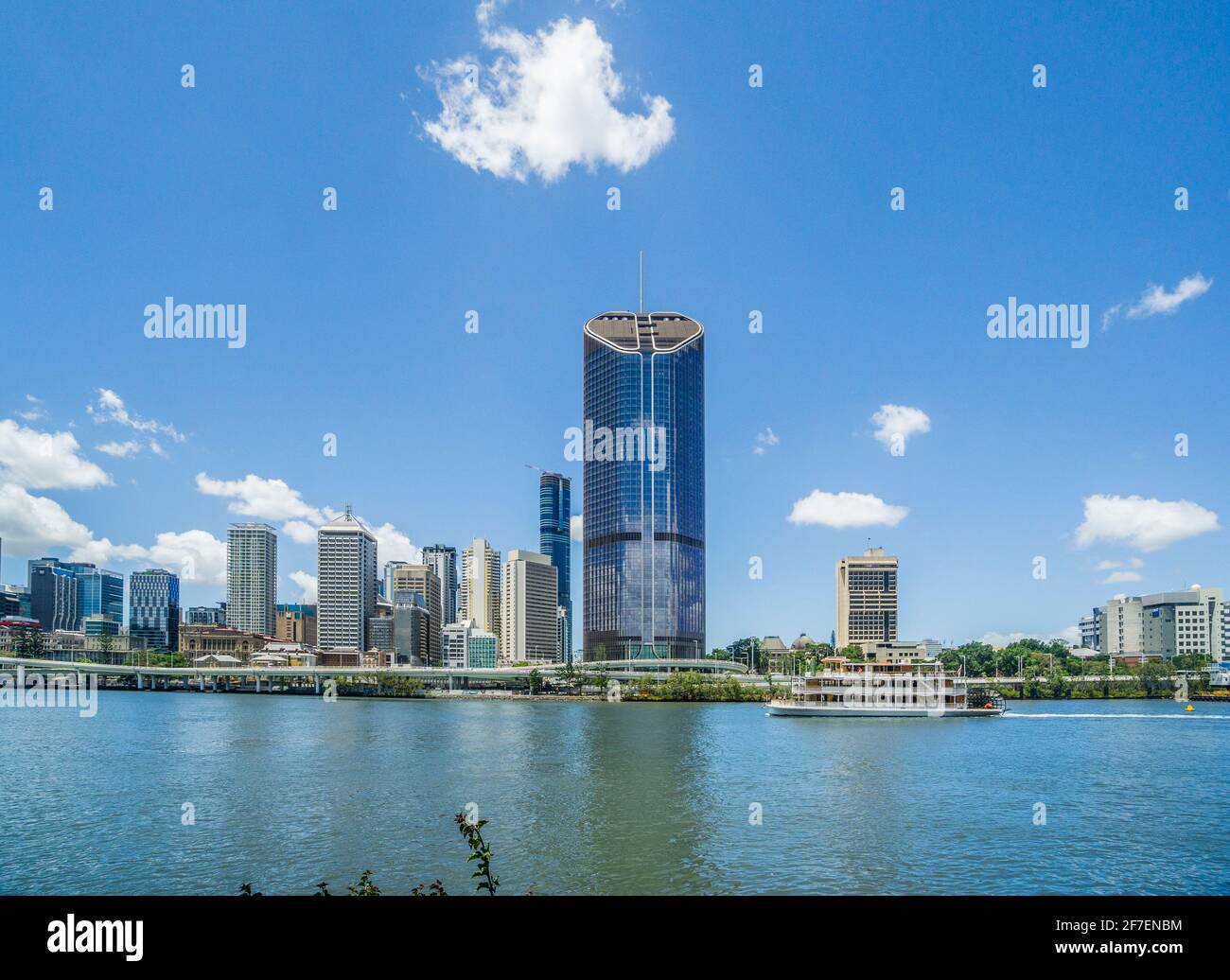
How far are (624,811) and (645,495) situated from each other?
503ft

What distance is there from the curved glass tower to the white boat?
92.9 metres

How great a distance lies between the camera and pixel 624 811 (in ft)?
108

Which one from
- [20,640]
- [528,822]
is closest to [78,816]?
[528,822]

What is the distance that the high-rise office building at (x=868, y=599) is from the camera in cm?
18338

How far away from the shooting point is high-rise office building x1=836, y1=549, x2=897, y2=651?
602 feet

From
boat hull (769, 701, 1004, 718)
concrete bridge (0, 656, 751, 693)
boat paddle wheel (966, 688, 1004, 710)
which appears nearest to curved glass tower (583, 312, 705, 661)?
concrete bridge (0, 656, 751, 693)

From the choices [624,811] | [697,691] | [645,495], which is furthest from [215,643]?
[624,811]

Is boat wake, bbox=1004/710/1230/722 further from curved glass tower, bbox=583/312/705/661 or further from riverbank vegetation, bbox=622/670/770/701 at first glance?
curved glass tower, bbox=583/312/705/661

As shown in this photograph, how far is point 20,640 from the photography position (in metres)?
163

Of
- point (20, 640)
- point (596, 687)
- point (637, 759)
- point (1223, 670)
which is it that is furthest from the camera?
point (20, 640)

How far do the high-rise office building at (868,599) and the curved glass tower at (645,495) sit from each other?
31424 millimetres
